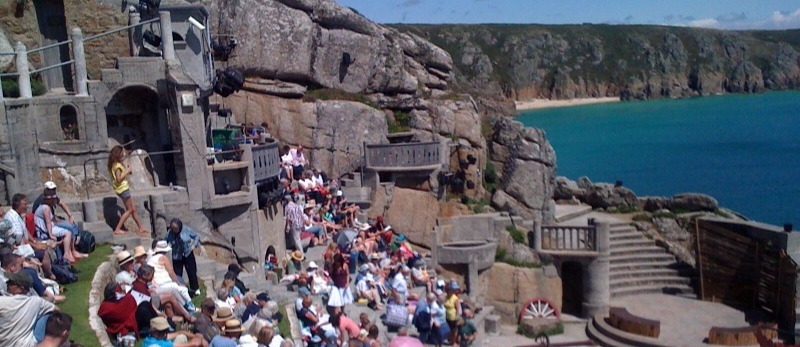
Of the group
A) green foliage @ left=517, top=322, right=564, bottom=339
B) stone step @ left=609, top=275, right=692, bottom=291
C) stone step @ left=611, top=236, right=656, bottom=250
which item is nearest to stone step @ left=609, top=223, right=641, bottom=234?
stone step @ left=611, top=236, right=656, bottom=250

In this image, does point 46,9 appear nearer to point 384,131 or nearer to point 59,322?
point 384,131

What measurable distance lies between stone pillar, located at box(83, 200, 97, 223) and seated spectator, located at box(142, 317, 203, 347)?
239 inches

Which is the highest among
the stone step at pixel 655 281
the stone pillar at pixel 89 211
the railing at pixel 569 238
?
the stone pillar at pixel 89 211

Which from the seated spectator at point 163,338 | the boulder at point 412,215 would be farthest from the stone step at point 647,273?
the seated spectator at point 163,338

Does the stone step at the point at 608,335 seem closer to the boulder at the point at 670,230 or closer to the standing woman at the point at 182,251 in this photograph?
the boulder at the point at 670,230

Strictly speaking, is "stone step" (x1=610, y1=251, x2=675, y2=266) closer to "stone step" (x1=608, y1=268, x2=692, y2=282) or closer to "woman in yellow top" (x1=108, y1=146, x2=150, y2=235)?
"stone step" (x1=608, y1=268, x2=692, y2=282)

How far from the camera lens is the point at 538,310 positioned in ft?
69.1

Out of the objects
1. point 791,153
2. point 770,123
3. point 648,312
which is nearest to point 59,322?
point 648,312

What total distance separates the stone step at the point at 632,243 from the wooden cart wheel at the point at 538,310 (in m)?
3.65

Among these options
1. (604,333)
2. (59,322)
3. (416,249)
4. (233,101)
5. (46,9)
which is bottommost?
(604,333)

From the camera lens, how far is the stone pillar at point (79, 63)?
14789 millimetres

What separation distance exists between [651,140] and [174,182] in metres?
61.3

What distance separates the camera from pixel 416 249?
74.0ft

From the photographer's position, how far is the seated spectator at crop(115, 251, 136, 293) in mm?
9328
